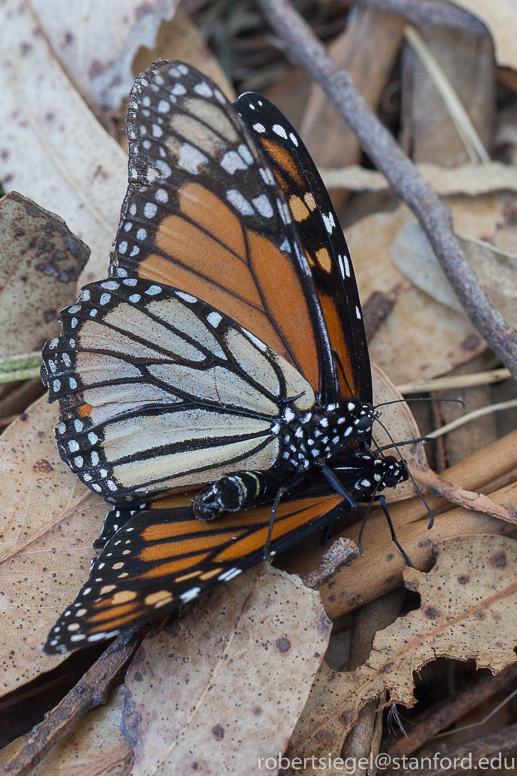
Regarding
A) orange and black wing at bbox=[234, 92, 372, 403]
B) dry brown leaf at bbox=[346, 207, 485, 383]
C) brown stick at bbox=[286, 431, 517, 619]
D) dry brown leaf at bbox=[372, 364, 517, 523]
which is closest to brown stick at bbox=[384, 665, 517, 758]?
brown stick at bbox=[286, 431, 517, 619]

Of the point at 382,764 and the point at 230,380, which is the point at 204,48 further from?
the point at 382,764

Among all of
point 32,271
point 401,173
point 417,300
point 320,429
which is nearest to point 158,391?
point 320,429

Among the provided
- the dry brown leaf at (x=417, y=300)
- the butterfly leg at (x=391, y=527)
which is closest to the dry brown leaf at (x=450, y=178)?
the dry brown leaf at (x=417, y=300)

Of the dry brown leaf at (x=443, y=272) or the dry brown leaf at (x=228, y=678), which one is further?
the dry brown leaf at (x=443, y=272)

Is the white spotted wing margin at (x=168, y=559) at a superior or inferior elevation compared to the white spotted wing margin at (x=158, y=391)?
inferior

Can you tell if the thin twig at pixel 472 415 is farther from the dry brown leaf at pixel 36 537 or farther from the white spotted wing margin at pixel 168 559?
the dry brown leaf at pixel 36 537

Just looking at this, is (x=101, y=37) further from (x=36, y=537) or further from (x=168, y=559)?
(x=168, y=559)

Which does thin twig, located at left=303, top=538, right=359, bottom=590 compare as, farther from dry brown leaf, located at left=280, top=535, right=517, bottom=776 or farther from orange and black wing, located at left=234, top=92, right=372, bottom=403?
orange and black wing, located at left=234, top=92, right=372, bottom=403
